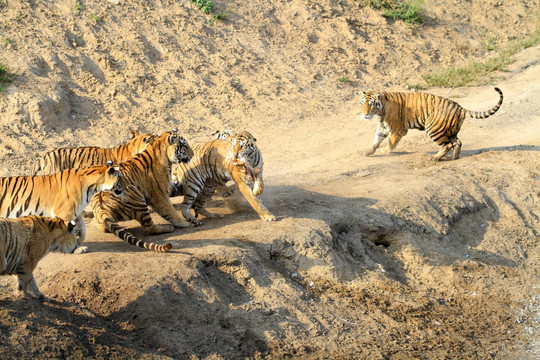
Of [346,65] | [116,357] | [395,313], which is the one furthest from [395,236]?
[346,65]

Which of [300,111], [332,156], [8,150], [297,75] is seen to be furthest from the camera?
[297,75]

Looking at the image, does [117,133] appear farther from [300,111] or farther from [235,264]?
[235,264]

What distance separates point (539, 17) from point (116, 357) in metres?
15.9

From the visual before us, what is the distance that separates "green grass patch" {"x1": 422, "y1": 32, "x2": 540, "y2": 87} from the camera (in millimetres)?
13422

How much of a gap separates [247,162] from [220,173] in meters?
0.41

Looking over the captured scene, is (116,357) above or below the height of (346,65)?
below

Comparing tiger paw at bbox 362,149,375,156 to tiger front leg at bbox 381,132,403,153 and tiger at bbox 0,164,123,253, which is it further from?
tiger at bbox 0,164,123,253

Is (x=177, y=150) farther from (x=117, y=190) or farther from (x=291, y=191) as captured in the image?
(x=291, y=191)

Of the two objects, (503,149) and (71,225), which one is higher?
(71,225)

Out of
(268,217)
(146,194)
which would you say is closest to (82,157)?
(146,194)

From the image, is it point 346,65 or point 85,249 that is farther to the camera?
point 346,65

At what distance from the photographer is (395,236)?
7293 millimetres

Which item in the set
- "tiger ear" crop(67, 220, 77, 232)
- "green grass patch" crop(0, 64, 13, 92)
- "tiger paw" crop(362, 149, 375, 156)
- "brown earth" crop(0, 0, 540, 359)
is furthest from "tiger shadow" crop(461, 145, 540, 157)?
"green grass patch" crop(0, 64, 13, 92)

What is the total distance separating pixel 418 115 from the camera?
9664 mm
